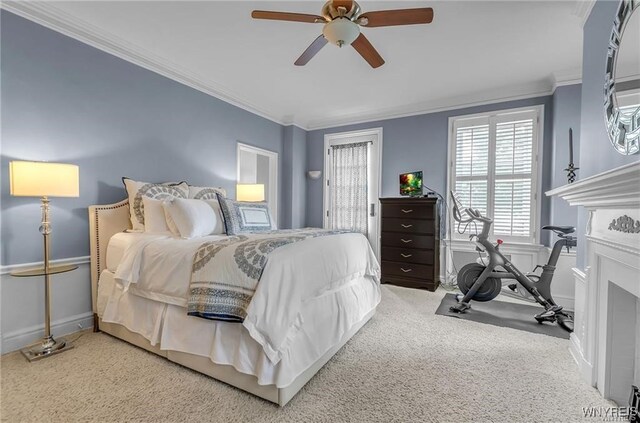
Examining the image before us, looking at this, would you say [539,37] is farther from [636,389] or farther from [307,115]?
[307,115]

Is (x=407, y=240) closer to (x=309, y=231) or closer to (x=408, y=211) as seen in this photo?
(x=408, y=211)

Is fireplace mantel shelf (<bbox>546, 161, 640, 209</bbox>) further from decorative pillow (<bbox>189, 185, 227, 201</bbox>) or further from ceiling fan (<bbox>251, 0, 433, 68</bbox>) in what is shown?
decorative pillow (<bbox>189, 185, 227, 201</bbox>)

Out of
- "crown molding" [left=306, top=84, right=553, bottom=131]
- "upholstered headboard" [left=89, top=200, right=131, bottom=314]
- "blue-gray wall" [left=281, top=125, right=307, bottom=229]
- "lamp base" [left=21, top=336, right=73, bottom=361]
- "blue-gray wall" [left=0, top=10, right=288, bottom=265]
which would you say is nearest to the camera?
"lamp base" [left=21, top=336, right=73, bottom=361]

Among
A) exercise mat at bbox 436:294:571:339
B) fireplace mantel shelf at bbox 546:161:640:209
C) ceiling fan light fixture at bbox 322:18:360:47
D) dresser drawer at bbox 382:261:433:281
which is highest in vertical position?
ceiling fan light fixture at bbox 322:18:360:47

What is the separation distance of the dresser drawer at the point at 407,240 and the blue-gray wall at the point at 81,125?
8.88 feet

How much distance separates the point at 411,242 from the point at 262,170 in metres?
3.42

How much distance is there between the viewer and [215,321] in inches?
64.6

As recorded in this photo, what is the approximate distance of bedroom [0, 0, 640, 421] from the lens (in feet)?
5.04

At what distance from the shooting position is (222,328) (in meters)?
1.62

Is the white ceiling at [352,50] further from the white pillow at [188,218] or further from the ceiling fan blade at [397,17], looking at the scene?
the white pillow at [188,218]

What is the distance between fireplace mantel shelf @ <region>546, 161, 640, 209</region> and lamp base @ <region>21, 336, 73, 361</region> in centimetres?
351

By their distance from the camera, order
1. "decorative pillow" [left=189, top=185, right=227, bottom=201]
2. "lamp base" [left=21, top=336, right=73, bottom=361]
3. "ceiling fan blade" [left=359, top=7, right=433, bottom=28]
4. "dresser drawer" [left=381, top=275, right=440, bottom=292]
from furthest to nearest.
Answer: "dresser drawer" [left=381, top=275, right=440, bottom=292] → "decorative pillow" [left=189, top=185, right=227, bottom=201] → "lamp base" [left=21, top=336, right=73, bottom=361] → "ceiling fan blade" [left=359, top=7, right=433, bottom=28]

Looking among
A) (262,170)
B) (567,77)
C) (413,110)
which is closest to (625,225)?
(567,77)

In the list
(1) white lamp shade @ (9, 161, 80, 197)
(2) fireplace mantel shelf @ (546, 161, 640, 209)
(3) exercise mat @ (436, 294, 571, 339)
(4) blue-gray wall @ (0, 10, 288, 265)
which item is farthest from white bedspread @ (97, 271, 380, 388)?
(2) fireplace mantel shelf @ (546, 161, 640, 209)
